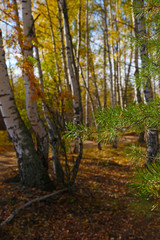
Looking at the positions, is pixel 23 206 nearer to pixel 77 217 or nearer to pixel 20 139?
pixel 77 217

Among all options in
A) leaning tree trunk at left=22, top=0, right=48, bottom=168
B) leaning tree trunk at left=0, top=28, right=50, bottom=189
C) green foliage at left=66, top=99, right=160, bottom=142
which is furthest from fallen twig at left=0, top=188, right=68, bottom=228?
green foliage at left=66, top=99, right=160, bottom=142

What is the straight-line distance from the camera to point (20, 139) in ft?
12.2

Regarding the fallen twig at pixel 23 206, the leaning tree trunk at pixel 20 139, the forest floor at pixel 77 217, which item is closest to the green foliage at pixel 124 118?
the forest floor at pixel 77 217

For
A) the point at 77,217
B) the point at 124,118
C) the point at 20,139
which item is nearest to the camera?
the point at 124,118

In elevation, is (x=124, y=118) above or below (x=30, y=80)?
below

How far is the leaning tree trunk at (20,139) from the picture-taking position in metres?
3.55

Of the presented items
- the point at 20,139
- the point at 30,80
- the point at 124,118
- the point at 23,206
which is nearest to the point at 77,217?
the point at 23,206

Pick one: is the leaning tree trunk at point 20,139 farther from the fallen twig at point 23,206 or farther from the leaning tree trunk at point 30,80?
the leaning tree trunk at point 30,80

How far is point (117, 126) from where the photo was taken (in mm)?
1369

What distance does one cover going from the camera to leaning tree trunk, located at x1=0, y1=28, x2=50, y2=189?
11.6 ft

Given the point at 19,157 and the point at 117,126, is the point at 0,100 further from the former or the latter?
the point at 117,126

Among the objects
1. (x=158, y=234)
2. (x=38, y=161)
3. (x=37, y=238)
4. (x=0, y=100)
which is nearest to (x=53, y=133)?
(x=38, y=161)

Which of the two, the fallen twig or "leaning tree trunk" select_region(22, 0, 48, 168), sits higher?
"leaning tree trunk" select_region(22, 0, 48, 168)

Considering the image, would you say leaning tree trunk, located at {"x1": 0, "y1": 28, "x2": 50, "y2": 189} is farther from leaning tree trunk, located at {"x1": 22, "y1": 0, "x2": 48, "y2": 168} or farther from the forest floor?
leaning tree trunk, located at {"x1": 22, "y1": 0, "x2": 48, "y2": 168}
